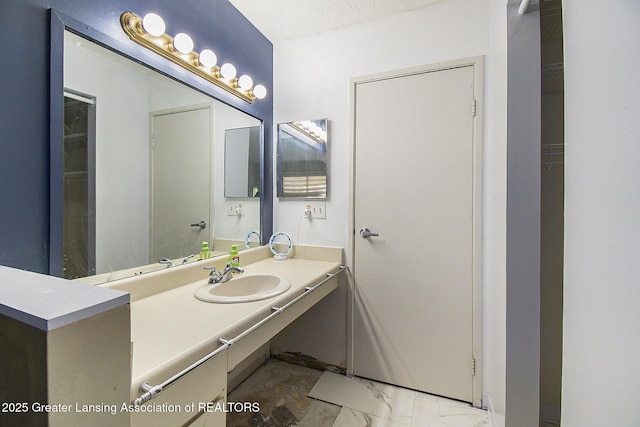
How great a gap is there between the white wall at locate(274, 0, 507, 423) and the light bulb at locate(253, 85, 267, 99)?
20 centimetres

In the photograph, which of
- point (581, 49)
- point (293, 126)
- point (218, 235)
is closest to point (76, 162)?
point (218, 235)

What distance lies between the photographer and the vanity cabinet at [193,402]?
2.15 ft

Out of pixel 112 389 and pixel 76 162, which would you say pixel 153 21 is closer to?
pixel 76 162

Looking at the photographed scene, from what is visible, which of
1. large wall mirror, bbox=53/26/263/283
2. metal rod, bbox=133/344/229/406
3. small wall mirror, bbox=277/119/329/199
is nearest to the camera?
metal rod, bbox=133/344/229/406

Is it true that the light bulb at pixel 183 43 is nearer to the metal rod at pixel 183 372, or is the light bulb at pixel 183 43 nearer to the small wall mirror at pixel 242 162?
the small wall mirror at pixel 242 162

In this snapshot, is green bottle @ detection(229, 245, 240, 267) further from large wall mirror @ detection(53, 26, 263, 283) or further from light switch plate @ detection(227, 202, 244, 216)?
light switch plate @ detection(227, 202, 244, 216)

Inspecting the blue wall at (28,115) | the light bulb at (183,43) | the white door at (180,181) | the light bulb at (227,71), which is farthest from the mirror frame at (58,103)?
the light bulb at (227,71)

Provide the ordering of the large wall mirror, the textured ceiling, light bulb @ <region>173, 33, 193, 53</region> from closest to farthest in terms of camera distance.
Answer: the large wall mirror
light bulb @ <region>173, 33, 193, 53</region>
the textured ceiling

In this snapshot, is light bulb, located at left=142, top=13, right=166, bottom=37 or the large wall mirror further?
light bulb, located at left=142, top=13, right=166, bottom=37

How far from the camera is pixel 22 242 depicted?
0.81 m

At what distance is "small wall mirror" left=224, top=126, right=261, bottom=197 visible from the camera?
173cm

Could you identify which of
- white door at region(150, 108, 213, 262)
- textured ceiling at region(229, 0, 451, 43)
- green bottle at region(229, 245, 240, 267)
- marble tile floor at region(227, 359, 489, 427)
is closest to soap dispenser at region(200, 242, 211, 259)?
white door at region(150, 108, 213, 262)

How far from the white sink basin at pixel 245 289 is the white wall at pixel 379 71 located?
1.88 ft

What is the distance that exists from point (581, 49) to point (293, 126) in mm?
1653
